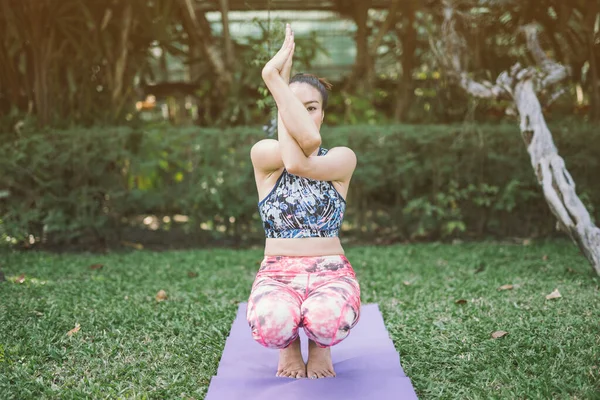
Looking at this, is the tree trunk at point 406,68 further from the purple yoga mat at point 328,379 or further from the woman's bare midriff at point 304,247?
the woman's bare midriff at point 304,247

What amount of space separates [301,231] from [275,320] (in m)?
0.53

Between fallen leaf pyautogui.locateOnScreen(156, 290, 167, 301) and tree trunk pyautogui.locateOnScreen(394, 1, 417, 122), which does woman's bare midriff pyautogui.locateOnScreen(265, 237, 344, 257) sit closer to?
fallen leaf pyautogui.locateOnScreen(156, 290, 167, 301)

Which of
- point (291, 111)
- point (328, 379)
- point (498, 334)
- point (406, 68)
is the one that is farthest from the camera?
point (406, 68)

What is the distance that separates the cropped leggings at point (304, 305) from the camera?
2.78m

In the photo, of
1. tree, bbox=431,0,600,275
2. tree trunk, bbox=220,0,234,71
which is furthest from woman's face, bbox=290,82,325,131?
tree trunk, bbox=220,0,234,71

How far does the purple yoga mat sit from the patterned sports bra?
685mm

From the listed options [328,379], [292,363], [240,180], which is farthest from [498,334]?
[240,180]

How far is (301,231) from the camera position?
3.13 metres

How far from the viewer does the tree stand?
4.66 meters

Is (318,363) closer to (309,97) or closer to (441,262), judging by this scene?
(309,97)

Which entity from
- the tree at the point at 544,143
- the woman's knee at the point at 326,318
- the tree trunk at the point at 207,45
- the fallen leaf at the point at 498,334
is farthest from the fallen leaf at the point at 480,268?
the tree trunk at the point at 207,45

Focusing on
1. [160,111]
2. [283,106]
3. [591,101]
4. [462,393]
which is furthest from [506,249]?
[160,111]

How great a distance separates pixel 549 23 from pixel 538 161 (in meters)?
3.10

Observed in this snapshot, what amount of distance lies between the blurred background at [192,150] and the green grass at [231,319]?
0.69 m
